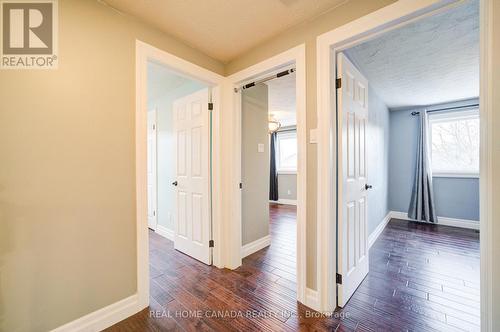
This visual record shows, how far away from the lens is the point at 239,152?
239cm

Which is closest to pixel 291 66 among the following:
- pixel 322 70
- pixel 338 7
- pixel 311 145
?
pixel 322 70

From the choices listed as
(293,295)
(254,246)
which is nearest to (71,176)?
(293,295)

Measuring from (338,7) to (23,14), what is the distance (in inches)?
86.3

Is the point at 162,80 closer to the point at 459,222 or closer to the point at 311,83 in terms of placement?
the point at 311,83

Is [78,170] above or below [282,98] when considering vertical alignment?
below

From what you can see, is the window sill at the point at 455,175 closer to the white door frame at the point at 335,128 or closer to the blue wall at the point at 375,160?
the blue wall at the point at 375,160

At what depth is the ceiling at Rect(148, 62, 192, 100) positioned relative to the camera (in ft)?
8.86

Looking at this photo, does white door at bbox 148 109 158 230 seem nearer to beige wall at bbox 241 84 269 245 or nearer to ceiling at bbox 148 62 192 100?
ceiling at bbox 148 62 192 100

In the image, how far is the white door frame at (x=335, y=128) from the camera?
1031 mm

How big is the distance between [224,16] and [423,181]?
4.89m

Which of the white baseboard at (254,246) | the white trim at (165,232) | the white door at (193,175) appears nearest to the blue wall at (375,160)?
the white baseboard at (254,246)

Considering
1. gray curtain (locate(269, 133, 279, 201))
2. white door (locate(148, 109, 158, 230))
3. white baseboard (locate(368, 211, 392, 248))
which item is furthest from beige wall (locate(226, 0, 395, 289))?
gray curtain (locate(269, 133, 279, 201))

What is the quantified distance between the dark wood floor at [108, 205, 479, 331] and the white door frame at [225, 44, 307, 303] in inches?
10.8

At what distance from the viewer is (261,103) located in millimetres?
2943
